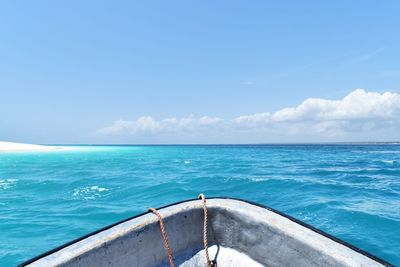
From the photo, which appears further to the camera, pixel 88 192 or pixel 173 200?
pixel 88 192

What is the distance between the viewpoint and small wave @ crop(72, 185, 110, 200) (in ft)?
34.5

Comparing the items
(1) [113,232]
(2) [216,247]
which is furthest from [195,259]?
(1) [113,232]

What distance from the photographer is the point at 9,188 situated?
1247 cm

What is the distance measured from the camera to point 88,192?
37.4 feet

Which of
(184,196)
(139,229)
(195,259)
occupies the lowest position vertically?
(184,196)

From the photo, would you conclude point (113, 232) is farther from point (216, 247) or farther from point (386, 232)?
point (386, 232)

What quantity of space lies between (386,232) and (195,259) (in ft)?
19.9

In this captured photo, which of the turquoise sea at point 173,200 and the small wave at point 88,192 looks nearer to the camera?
the turquoise sea at point 173,200

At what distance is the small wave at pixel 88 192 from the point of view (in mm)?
10508

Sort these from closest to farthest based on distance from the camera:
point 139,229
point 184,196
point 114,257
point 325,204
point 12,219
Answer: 1. point 114,257
2. point 139,229
3. point 12,219
4. point 325,204
5. point 184,196

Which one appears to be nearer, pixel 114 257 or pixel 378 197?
pixel 114 257

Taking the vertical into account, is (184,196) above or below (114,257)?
below

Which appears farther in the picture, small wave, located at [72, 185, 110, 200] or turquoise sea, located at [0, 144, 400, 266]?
small wave, located at [72, 185, 110, 200]

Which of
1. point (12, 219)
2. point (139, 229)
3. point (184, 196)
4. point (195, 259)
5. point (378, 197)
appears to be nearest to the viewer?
point (139, 229)
